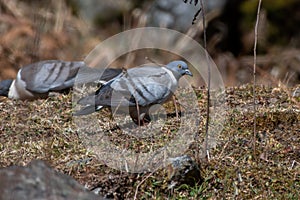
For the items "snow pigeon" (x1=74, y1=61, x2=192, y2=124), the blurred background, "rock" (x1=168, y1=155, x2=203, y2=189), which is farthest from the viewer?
the blurred background

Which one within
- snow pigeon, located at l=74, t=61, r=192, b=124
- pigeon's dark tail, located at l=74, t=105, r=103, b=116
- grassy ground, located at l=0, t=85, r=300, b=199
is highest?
snow pigeon, located at l=74, t=61, r=192, b=124

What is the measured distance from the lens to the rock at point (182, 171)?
16.2 ft

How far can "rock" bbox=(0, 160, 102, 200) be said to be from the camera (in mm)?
3617

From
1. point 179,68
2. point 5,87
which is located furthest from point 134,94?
point 5,87

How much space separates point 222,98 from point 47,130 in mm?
1829

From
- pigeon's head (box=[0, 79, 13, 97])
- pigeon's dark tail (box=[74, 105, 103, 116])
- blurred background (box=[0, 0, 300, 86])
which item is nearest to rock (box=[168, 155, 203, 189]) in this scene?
pigeon's dark tail (box=[74, 105, 103, 116])

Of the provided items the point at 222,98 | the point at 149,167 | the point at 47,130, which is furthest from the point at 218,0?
the point at 149,167

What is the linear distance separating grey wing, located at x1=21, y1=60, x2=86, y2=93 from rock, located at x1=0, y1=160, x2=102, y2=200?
4229 mm

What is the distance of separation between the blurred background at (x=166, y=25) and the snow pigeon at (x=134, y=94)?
4389 mm

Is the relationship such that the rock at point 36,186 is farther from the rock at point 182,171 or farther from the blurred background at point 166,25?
the blurred background at point 166,25

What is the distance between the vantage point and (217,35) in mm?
11945

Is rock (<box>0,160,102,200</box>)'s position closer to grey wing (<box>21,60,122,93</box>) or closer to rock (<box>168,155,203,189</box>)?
rock (<box>168,155,203,189</box>)

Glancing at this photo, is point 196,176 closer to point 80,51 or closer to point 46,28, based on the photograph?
point 80,51

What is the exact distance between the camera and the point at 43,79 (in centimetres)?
826
